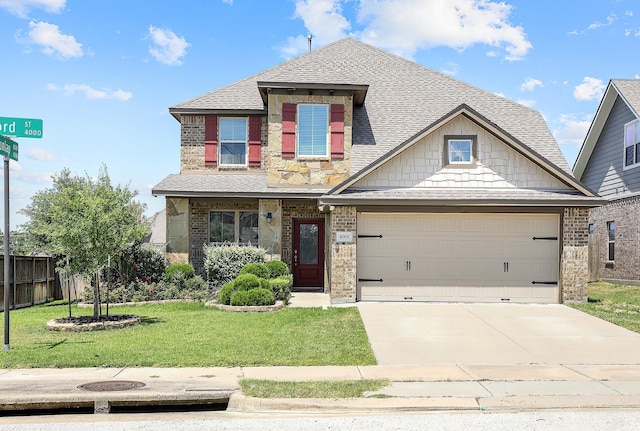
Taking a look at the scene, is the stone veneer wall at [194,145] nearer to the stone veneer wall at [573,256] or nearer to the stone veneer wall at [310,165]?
the stone veneer wall at [310,165]

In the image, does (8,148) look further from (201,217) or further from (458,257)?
(458,257)

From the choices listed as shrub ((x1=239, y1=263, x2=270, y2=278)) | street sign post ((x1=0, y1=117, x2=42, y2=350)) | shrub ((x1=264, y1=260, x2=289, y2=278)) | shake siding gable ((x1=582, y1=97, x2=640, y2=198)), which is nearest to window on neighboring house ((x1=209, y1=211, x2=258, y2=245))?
shrub ((x1=264, y1=260, x2=289, y2=278))

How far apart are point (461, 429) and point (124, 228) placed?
9057mm

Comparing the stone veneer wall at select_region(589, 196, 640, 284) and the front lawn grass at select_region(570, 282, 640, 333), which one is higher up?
the stone veneer wall at select_region(589, 196, 640, 284)

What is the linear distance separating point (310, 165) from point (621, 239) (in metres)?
12.4

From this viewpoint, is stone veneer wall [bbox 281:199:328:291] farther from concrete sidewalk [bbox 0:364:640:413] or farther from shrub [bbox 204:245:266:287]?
concrete sidewalk [bbox 0:364:640:413]

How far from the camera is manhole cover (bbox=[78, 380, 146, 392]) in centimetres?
804

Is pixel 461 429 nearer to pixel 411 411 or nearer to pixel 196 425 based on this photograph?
pixel 411 411

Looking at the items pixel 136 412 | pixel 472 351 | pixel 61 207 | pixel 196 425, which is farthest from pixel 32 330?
pixel 472 351

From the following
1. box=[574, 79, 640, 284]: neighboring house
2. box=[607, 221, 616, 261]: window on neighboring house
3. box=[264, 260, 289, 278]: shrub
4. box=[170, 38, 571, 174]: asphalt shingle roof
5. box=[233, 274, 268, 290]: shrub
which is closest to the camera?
box=[233, 274, 268, 290]: shrub

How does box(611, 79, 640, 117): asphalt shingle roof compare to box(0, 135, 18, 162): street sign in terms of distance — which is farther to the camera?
box(611, 79, 640, 117): asphalt shingle roof

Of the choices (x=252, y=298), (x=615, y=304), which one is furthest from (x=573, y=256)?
(x=252, y=298)

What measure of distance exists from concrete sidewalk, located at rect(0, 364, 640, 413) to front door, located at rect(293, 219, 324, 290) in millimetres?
10904

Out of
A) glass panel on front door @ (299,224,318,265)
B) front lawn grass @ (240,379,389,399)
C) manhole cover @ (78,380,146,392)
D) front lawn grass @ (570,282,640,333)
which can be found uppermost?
glass panel on front door @ (299,224,318,265)
